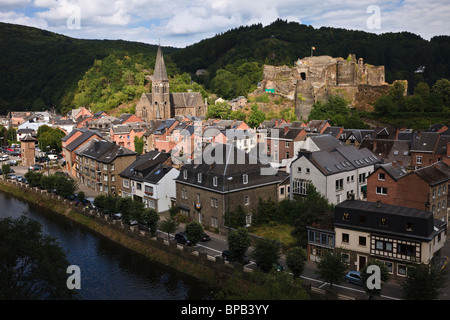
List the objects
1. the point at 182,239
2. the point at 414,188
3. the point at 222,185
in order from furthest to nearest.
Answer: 1. the point at 222,185
2. the point at 414,188
3. the point at 182,239

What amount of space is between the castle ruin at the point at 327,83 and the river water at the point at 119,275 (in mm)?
46126

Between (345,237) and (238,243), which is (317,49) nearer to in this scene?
(345,237)

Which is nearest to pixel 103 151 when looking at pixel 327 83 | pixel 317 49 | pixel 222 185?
pixel 222 185

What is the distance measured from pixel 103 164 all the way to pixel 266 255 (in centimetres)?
2680

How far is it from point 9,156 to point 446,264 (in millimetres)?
69677

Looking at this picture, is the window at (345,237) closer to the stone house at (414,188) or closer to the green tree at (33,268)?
the stone house at (414,188)

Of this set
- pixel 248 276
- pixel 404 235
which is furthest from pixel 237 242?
pixel 404 235

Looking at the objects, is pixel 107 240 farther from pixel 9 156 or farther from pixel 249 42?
pixel 249 42

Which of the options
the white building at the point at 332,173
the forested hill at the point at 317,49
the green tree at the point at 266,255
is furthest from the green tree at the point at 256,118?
the forested hill at the point at 317,49

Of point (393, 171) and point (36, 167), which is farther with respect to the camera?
point (36, 167)

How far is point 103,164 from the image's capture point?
46125 millimetres

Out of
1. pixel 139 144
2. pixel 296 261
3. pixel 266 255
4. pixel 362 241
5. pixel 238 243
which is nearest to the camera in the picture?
pixel 296 261

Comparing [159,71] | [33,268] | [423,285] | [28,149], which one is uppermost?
[159,71]

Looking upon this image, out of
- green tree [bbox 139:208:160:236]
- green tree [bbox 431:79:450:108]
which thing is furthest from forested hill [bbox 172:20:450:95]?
green tree [bbox 139:208:160:236]
